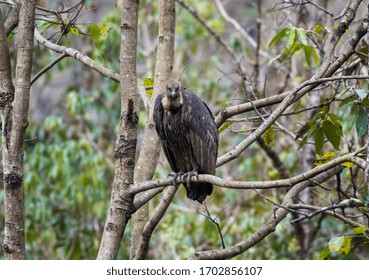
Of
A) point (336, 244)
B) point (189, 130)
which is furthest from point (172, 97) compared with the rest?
point (336, 244)

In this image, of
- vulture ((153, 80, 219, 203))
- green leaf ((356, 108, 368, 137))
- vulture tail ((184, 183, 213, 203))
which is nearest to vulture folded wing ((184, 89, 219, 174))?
vulture ((153, 80, 219, 203))

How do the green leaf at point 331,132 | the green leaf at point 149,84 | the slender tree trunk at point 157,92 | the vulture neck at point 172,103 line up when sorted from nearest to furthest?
the green leaf at point 331,132, the vulture neck at point 172,103, the slender tree trunk at point 157,92, the green leaf at point 149,84

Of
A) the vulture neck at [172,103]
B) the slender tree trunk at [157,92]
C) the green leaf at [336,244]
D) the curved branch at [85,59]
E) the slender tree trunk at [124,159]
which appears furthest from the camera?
the slender tree trunk at [157,92]

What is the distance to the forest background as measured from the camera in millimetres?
3977

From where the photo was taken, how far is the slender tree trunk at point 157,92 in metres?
4.75

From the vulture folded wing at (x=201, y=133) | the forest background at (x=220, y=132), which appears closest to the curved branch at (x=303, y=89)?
the forest background at (x=220, y=132)

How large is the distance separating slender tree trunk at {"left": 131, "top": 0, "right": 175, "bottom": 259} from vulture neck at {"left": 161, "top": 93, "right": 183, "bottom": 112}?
18cm

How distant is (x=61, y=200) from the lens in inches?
357

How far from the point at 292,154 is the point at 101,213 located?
8.30 feet

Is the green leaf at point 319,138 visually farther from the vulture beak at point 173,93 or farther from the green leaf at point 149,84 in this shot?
the green leaf at point 149,84

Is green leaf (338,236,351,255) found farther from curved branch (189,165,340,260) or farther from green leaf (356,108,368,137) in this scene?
green leaf (356,108,368,137)
